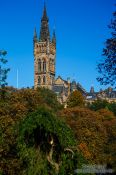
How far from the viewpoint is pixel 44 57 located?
185 m

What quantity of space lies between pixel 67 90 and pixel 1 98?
132492 mm

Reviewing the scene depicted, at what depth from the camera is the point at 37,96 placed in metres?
64.1

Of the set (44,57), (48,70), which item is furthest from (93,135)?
(44,57)

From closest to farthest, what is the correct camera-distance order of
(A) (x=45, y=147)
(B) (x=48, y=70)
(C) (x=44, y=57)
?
(A) (x=45, y=147) → (B) (x=48, y=70) → (C) (x=44, y=57)

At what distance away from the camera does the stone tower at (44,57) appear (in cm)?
17910

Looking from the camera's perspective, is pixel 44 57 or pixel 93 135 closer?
pixel 93 135

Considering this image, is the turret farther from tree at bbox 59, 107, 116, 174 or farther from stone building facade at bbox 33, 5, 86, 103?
tree at bbox 59, 107, 116, 174

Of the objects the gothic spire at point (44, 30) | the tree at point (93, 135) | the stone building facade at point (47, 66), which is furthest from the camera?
the gothic spire at point (44, 30)

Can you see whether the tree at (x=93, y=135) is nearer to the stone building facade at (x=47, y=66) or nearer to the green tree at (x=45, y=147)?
the green tree at (x=45, y=147)

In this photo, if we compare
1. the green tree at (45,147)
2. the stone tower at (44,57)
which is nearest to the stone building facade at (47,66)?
the stone tower at (44,57)

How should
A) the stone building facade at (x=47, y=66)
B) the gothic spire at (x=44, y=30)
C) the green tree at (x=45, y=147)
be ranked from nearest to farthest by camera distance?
1. the green tree at (x=45, y=147)
2. the stone building facade at (x=47, y=66)
3. the gothic spire at (x=44, y=30)

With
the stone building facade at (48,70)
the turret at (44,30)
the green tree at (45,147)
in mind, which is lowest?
the green tree at (45,147)

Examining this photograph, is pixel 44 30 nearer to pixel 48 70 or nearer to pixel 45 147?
pixel 48 70

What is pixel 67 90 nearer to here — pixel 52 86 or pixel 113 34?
pixel 52 86
